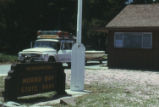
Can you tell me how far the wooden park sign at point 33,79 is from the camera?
29.2 ft

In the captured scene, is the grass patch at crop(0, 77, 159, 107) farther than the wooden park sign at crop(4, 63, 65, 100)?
Yes

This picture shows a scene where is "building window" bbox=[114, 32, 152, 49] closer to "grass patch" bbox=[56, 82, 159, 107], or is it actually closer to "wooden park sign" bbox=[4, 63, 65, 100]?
"grass patch" bbox=[56, 82, 159, 107]

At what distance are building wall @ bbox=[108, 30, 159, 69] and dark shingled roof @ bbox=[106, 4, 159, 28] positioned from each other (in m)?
0.76

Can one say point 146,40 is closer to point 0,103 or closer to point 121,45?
point 121,45

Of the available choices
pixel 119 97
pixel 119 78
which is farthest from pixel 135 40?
pixel 119 97

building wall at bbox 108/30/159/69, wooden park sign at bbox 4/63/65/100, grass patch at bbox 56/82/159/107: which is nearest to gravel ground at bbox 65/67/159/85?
grass patch at bbox 56/82/159/107

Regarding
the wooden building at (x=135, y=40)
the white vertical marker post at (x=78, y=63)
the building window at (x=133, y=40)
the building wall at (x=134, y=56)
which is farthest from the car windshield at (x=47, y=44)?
the white vertical marker post at (x=78, y=63)

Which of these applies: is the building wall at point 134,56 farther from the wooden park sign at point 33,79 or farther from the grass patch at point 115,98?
the wooden park sign at point 33,79

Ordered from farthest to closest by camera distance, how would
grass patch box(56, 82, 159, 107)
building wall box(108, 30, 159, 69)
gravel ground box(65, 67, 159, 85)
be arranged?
building wall box(108, 30, 159, 69)
gravel ground box(65, 67, 159, 85)
grass patch box(56, 82, 159, 107)

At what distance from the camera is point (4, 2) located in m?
43.4

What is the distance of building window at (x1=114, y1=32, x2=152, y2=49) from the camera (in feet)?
77.3

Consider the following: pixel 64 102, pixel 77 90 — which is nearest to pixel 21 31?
pixel 77 90

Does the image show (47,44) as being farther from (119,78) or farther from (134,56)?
(119,78)

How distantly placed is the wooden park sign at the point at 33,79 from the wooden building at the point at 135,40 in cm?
1330
